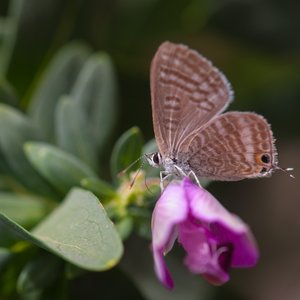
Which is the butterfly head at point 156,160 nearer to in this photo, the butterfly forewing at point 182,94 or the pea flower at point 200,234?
the butterfly forewing at point 182,94

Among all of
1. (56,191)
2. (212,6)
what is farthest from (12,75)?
(212,6)

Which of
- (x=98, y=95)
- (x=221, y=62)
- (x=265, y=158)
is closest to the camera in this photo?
(x=265, y=158)

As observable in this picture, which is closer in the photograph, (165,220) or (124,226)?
(165,220)

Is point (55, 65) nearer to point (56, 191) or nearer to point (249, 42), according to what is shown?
point (56, 191)

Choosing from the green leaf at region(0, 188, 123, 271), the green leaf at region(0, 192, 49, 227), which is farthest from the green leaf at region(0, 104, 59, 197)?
the green leaf at region(0, 188, 123, 271)

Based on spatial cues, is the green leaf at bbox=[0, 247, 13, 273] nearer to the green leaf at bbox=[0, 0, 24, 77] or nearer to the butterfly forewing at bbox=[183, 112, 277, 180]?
the butterfly forewing at bbox=[183, 112, 277, 180]

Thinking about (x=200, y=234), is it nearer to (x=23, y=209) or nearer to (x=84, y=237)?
(x=84, y=237)

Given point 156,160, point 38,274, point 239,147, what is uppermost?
point 239,147

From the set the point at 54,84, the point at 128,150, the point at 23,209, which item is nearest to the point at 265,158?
the point at 128,150

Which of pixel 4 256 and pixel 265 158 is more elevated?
pixel 265 158
